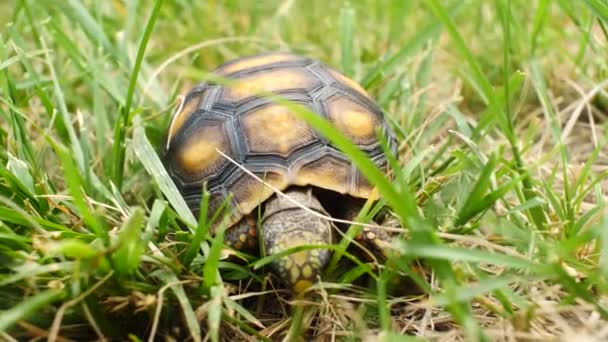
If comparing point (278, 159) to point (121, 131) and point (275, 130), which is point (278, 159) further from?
point (121, 131)

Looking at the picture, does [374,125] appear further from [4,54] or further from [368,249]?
[4,54]

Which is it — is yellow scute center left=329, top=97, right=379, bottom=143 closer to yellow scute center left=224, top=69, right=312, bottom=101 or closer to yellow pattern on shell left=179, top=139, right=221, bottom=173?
yellow scute center left=224, top=69, right=312, bottom=101

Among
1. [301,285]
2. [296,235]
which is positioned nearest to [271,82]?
[296,235]

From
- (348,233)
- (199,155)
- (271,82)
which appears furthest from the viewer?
(271,82)

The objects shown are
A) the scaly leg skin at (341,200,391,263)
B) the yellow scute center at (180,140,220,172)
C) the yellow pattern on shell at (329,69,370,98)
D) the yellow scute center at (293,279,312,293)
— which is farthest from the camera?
the yellow pattern on shell at (329,69,370,98)

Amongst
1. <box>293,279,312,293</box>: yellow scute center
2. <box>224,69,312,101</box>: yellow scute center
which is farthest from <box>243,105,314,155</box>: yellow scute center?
<box>293,279,312,293</box>: yellow scute center

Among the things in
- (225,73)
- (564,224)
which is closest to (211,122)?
(225,73)
